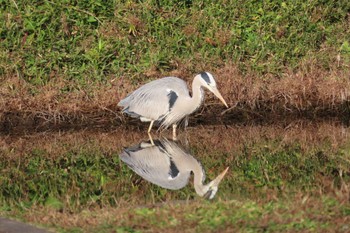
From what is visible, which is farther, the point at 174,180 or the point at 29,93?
the point at 29,93

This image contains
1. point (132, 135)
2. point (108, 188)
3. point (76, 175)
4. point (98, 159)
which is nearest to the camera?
point (108, 188)

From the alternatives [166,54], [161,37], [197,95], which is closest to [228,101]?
[197,95]

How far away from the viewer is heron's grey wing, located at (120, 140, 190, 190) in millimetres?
9399

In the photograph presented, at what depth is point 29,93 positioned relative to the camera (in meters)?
13.5

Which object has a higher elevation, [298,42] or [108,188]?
[298,42]

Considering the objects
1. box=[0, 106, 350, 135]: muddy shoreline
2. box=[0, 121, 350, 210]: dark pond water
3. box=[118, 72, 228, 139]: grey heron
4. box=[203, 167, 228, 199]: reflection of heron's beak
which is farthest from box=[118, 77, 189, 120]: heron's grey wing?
box=[203, 167, 228, 199]: reflection of heron's beak

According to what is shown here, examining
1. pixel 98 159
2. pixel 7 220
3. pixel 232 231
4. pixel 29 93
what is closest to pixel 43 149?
→ pixel 98 159

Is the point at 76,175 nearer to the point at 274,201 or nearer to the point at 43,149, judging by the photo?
the point at 43,149

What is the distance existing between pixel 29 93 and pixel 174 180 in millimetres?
4619

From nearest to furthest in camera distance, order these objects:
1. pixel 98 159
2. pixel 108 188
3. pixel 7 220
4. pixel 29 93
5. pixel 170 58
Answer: pixel 7 220 < pixel 108 188 < pixel 98 159 < pixel 29 93 < pixel 170 58

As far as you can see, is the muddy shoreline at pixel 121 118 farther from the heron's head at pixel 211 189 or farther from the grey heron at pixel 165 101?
the heron's head at pixel 211 189

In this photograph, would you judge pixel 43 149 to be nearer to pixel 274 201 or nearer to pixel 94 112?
pixel 94 112

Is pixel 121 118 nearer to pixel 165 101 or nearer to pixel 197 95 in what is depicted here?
pixel 165 101

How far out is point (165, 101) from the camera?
12.6m
